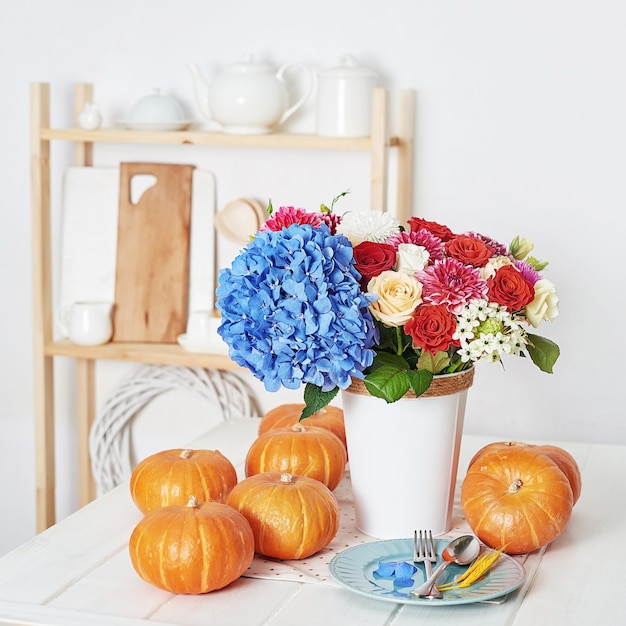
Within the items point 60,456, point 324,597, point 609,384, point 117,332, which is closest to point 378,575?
point 324,597

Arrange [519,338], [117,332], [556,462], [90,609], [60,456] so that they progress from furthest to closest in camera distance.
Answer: [60,456] → [117,332] → [556,462] → [519,338] → [90,609]

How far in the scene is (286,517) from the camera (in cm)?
116

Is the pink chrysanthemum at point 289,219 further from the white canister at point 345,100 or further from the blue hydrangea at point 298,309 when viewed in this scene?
the white canister at point 345,100

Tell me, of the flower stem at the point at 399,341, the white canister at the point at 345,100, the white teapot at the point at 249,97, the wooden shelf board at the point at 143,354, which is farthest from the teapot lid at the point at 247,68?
the flower stem at the point at 399,341

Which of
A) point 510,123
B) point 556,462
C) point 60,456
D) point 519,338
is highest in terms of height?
point 510,123

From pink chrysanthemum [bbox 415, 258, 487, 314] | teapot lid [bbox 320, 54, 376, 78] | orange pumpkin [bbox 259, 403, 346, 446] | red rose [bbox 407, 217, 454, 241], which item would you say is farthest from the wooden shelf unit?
pink chrysanthemum [bbox 415, 258, 487, 314]

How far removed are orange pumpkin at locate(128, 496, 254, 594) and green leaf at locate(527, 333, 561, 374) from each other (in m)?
0.42

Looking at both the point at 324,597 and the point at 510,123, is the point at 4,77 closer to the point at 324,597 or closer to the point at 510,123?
the point at 510,123

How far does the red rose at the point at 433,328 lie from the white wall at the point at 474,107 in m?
1.15

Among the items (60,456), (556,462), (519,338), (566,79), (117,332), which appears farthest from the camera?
(60,456)

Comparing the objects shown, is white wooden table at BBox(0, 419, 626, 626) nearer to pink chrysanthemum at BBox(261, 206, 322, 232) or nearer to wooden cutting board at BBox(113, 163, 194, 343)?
pink chrysanthemum at BBox(261, 206, 322, 232)

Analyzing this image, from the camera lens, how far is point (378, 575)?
1.12 metres

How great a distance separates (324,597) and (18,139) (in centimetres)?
176

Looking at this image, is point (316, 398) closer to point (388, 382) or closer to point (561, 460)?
point (388, 382)
